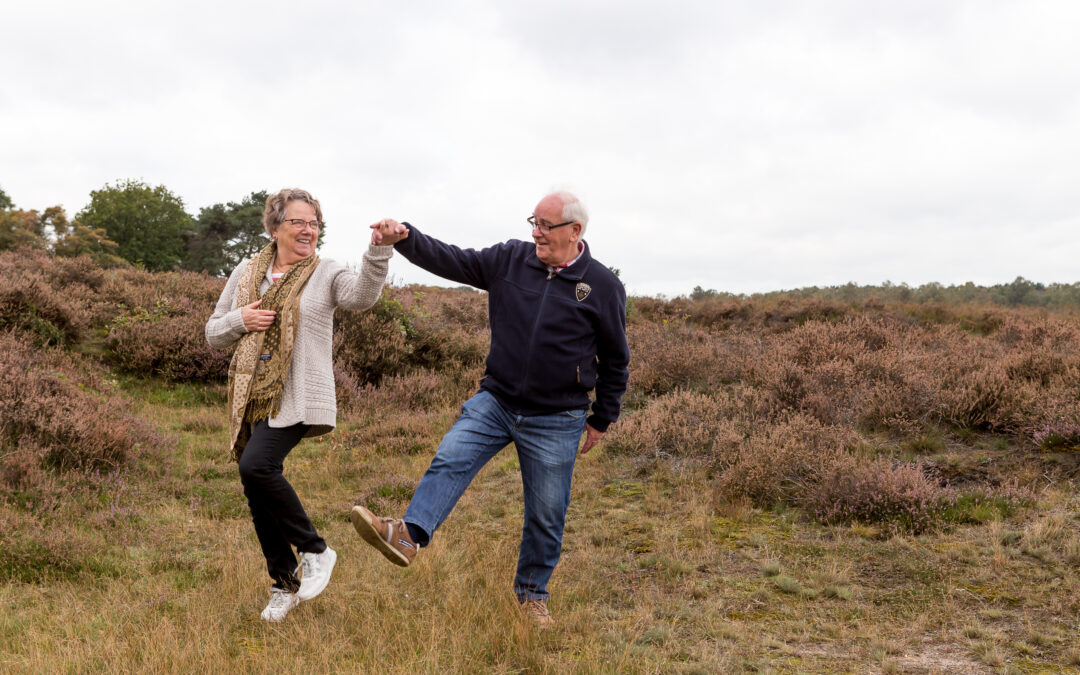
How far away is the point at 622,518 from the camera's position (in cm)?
548

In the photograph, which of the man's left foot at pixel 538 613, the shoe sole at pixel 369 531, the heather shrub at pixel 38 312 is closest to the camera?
the shoe sole at pixel 369 531

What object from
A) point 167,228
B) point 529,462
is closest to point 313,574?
point 529,462

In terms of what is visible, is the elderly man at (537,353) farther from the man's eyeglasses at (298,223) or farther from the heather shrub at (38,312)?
the heather shrub at (38,312)

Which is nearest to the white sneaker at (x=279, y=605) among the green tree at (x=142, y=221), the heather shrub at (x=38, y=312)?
the heather shrub at (x=38, y=312)

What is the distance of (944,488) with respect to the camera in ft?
17.6

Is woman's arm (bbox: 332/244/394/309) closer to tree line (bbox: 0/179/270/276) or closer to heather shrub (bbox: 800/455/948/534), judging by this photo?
heather shrub (bbox: 800/455/948/534)

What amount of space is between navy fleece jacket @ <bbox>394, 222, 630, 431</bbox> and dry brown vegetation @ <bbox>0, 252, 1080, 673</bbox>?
1.14 meters

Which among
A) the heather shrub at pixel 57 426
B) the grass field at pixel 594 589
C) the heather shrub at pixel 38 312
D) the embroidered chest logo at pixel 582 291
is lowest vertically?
the grass field at pixel 594 589

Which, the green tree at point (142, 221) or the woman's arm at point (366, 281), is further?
the green tree at point (142, 221)

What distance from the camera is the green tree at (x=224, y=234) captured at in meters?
36.0

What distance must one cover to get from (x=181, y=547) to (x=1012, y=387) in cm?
728

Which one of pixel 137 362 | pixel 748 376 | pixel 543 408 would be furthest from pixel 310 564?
pixel 137 362

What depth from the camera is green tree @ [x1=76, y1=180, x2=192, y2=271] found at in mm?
38562

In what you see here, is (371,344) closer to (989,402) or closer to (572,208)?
(572,208)
